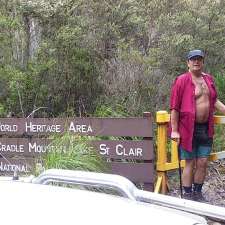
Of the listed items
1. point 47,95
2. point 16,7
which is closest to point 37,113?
point 47,95

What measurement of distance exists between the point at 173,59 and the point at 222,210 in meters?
8.18

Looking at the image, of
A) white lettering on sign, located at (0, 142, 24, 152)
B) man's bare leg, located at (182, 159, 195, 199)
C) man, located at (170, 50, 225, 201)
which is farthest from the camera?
white lettering on sign, located at (0, 142, 24, 152)

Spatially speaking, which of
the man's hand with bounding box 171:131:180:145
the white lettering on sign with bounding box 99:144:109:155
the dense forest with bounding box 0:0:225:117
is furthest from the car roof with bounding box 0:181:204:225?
the dense forest with bounding box 0:0:225:117

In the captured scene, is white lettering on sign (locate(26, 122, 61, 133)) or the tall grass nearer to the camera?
the tall grass

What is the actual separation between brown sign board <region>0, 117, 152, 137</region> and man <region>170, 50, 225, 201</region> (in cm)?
40

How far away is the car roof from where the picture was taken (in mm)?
2221

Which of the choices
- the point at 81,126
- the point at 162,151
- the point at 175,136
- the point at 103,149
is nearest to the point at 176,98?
the point at 175,136

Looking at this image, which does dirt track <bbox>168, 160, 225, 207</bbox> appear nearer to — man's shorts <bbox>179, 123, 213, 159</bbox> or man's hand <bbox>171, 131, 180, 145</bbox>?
man's shorts <bbox>179, 123, 213, 159</bbox>

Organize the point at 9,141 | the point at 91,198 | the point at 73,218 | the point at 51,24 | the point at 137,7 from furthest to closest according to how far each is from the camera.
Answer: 1. the point at 137,7
2. the point at 51,24
3. the point at 9,141
4. the point at 91,198
5. the point at 73,218

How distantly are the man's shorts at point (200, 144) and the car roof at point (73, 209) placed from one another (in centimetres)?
417

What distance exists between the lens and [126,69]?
9.63m

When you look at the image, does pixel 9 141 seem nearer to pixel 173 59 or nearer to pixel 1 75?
pixel 1 75

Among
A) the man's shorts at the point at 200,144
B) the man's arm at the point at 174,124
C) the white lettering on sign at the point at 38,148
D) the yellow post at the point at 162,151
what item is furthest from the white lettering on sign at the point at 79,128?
the man's shorts at the point at 200,144

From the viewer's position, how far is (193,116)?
6727 millimetres
